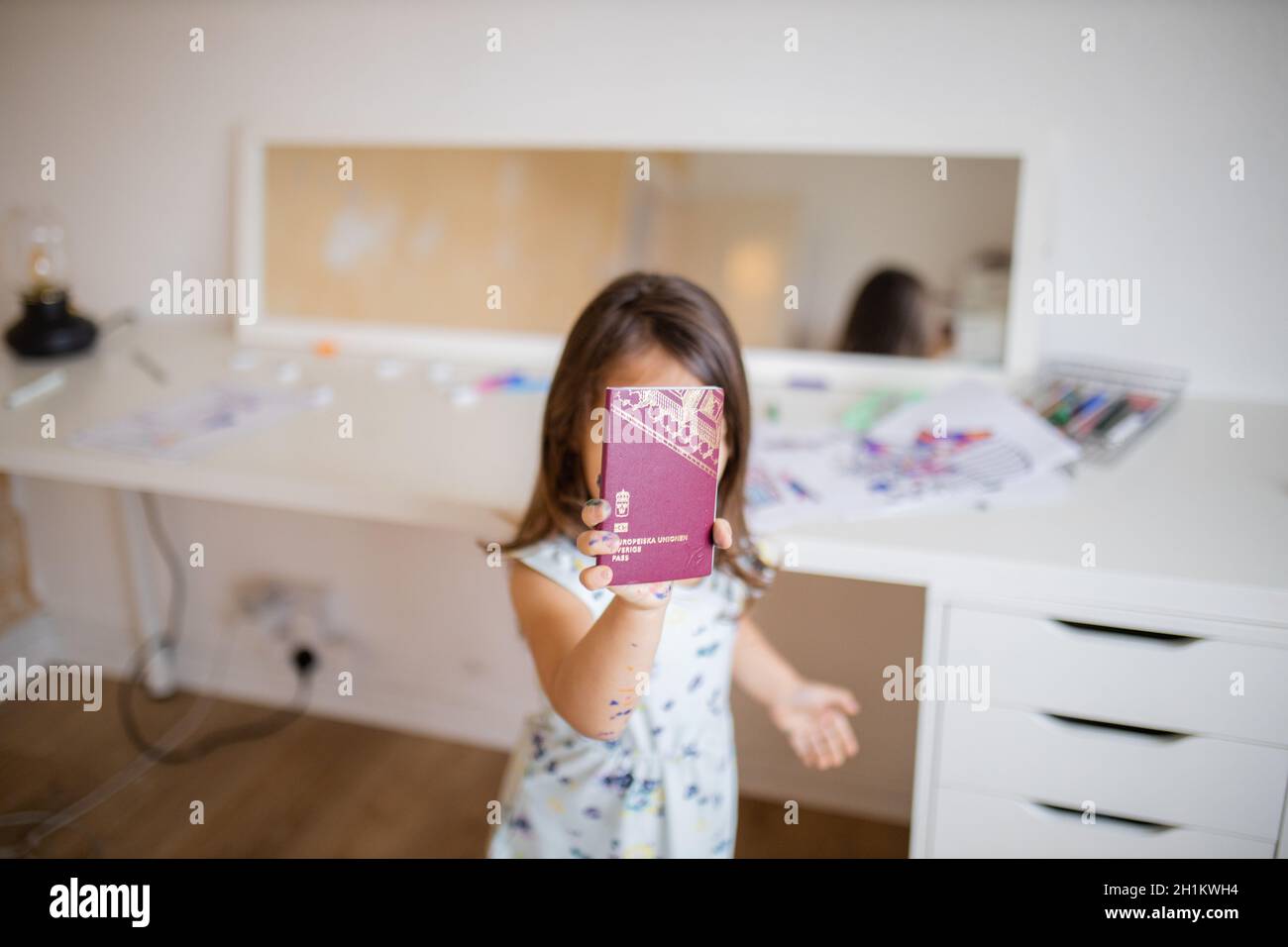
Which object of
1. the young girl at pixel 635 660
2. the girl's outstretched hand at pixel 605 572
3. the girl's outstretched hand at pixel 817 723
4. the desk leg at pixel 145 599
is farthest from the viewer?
the desk leg at pixel 145 599

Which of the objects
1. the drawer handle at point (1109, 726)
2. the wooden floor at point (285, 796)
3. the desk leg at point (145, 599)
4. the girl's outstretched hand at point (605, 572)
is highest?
the girl's outstretched hand at point (605, 572)

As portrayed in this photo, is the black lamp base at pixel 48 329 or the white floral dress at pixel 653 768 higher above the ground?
the black lamp base at pixel 48 329

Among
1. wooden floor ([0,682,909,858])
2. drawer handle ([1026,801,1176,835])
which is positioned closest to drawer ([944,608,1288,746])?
drawer handle ([1026,801,1176,835])

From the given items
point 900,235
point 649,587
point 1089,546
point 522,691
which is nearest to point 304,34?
point 900,235

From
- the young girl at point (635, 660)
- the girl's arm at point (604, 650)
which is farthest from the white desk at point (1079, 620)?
the girl's arm at point (604, 650)

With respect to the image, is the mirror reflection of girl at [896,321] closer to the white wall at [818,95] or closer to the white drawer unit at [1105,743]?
the white wall at [818,95]

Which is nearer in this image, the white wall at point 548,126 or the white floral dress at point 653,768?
the white floral dress at point 653,768

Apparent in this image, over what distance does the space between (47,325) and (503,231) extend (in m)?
0.71

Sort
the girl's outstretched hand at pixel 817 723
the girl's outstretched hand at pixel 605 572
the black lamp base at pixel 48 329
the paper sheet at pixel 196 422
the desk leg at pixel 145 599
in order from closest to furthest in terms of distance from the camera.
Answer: the girl's outstretched hand at pixel 605 572, the girl's outstretched hand at pixel 817 723, the paper sheet at pixel 196 422, the black lamp base at pixel 48 329, the desk leg at pixel 145 599

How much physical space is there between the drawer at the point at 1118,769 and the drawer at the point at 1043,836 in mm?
15

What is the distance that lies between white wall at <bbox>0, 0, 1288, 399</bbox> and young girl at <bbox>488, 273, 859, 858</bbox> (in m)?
0.62

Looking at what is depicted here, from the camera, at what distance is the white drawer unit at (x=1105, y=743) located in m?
0.85

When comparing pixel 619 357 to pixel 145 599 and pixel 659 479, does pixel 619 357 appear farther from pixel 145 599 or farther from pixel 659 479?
pixel 145 599

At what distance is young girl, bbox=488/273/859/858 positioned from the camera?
2.57 ft
